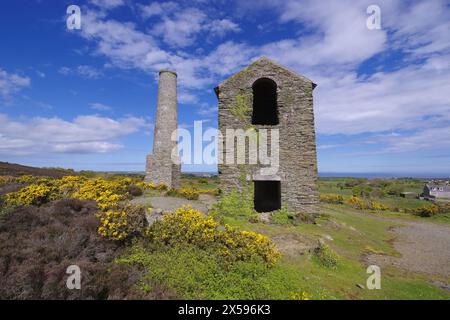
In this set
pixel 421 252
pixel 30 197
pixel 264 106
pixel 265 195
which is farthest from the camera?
pixel 265 195

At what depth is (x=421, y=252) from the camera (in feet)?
36.4

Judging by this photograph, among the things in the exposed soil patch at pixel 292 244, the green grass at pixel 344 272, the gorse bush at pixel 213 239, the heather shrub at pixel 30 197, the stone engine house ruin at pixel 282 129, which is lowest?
the green grass at pixel 344 272

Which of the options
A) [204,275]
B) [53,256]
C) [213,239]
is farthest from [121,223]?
[204,275]

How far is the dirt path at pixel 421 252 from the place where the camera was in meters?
9.06

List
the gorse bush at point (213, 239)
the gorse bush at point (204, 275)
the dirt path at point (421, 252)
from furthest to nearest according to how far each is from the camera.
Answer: the dirt path at point (421, 252) → the gorse bush at point (213, 239) → the gorse bush at point (204, 275)

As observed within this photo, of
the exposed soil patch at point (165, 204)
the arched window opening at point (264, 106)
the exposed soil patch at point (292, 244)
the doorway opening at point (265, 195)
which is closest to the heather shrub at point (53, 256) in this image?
the exposed soil patch at point (165, 204)

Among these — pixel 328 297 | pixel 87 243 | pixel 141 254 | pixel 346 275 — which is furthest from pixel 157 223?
pixel 346 275

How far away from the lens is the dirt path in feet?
29.7

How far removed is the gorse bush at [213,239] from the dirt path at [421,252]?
5.11m

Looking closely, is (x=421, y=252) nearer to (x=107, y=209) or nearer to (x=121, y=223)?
(x=121, y=223)

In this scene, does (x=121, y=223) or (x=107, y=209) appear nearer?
(x=121, y=223)

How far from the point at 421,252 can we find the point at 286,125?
8.92 meters

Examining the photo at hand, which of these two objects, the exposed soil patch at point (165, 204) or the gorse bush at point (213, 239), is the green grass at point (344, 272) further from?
the exposed soil patch at point (165, 204)

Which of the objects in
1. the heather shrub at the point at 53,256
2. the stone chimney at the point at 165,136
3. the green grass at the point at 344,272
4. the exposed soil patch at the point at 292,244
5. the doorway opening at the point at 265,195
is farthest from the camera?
the stone chimney at the point at 165,136
